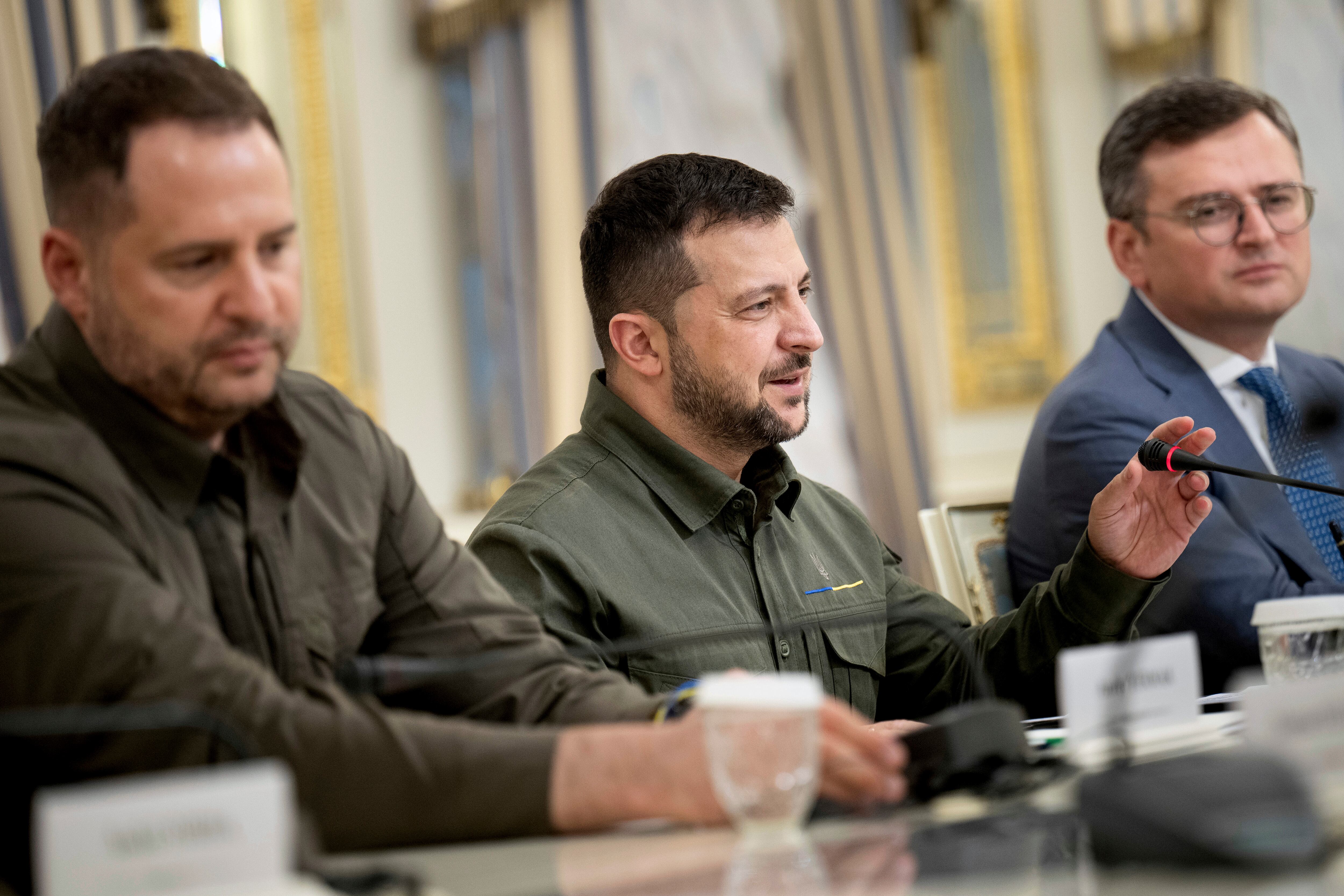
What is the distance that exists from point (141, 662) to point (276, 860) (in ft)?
0.93

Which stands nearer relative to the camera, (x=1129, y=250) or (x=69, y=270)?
(x=69, y=270)

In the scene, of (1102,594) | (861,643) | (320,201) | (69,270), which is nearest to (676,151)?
(320,201)

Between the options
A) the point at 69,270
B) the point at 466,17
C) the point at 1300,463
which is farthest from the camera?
the point at 466,17

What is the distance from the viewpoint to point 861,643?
1865 mm

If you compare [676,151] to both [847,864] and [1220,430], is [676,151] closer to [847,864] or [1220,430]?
[1220,430]

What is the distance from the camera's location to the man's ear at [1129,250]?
2.35 meters

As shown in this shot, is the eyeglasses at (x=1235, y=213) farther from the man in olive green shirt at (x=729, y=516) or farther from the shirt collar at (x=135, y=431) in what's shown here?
the shirt collar at (x=135, y=431)

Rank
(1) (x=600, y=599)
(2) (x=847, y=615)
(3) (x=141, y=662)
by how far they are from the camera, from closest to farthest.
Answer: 1. (3) (x=141, y=662)
2. (1) (x=600, y=599)
3. (2) (x=847, y=615)

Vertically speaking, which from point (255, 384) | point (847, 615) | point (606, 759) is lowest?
point (847, 615)

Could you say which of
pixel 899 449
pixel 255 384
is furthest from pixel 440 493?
pixel 255 384

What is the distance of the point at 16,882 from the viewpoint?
1022 mm

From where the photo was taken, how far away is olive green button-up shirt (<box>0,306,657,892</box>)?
100cm

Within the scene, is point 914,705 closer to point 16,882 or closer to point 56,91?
point 16,882

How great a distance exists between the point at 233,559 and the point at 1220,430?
5.34 ft
